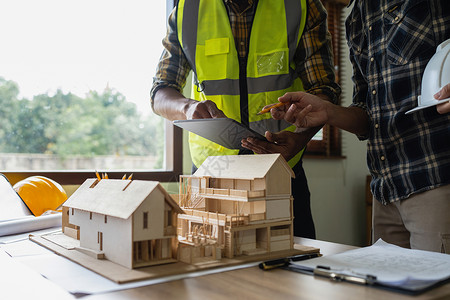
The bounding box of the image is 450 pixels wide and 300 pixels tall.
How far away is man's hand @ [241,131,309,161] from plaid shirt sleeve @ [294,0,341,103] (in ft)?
0.65

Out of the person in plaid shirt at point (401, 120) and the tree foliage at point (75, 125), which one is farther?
the tree foliage at point (75, 125)

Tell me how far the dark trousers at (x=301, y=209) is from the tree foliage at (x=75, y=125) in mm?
1201

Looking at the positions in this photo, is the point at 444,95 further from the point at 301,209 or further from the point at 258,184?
the point at 301,209

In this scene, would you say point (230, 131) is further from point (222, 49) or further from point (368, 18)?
point (368, 18)

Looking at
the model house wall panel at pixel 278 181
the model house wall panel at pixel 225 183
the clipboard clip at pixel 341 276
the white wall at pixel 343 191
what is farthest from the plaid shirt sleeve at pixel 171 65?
the white wall at pixel 343 191

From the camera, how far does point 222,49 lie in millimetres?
1428

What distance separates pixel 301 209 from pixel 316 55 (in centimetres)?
53

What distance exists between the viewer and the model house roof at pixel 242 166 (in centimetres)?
90

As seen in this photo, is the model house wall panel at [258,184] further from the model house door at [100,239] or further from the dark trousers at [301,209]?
the dark trousers at [301,209]

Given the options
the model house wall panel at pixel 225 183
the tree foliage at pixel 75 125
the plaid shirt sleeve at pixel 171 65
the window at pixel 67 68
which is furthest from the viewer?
the tree foliage at pixel 75 125

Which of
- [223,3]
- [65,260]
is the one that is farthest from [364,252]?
[223,3]

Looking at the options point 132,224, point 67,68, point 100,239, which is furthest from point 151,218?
point 67,68

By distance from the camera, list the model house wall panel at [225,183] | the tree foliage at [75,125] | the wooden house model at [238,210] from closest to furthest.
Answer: the wooden house model at [238,210] < the model house wall panel at [225,183] < the tree foliage at [75,125]

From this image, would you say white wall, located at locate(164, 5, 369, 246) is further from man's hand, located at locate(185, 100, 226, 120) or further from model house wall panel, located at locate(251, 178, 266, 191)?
model house wall panel, located at locate(251, 178, 266, 191)
